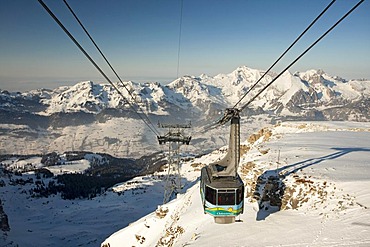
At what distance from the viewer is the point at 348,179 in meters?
27.4

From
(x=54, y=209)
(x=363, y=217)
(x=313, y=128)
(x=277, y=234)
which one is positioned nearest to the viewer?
(x=363, y=217)

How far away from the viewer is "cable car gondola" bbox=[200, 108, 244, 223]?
66.9 feet

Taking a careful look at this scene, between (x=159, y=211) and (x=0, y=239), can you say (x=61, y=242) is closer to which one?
(x=0, y=239)

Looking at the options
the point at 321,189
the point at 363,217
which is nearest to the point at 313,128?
the point at 321,189

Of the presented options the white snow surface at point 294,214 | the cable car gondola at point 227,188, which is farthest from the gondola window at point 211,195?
the white snow surface at point 294,214

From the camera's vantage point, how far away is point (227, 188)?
2028cm

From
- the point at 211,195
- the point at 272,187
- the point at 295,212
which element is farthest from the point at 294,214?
the point at 211,195

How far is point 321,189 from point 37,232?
136m

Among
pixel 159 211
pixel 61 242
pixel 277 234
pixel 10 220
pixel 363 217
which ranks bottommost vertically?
pixel 10 220

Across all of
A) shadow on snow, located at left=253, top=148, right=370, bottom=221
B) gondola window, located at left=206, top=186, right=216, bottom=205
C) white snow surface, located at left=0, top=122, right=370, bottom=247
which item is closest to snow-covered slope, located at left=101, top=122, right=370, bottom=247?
white snow surface, located at left=0, top=122, right=370, bottom=247

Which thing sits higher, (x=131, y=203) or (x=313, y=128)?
(x=313, y=128)

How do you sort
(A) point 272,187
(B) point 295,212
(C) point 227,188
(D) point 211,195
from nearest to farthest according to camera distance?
(C) point 227,188, (D) point 211,195, (B) point 295,212, (A) point 272,187

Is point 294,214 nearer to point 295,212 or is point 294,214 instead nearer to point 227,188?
point 295,212

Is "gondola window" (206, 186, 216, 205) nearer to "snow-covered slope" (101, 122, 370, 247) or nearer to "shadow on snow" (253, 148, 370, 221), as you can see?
"snow-covered slope" (101, 122, 370, 247)
